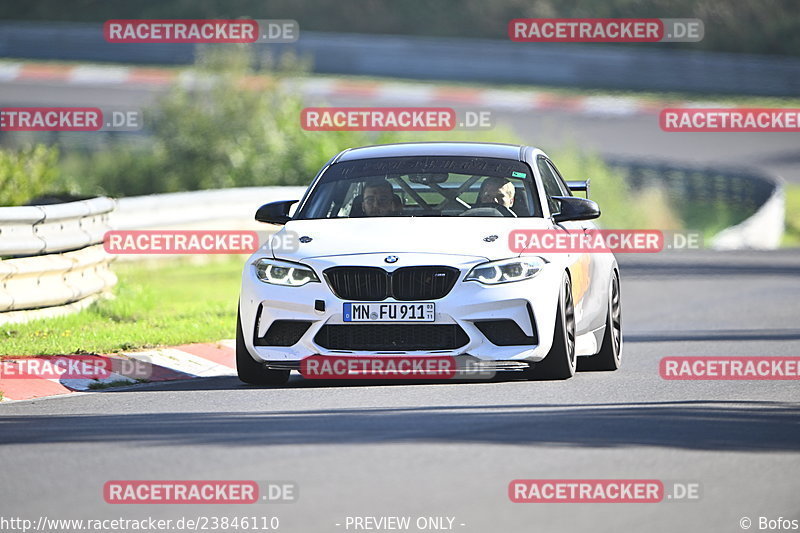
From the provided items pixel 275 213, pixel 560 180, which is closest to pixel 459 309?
pixel 275 213

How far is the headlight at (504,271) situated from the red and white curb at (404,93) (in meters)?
26.5

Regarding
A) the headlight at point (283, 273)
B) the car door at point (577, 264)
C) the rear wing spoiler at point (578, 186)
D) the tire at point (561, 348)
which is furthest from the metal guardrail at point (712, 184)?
Answer: the headlight at point (283, 273)

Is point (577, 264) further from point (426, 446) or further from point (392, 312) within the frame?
point (426, 446)

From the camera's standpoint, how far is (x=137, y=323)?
542 inches

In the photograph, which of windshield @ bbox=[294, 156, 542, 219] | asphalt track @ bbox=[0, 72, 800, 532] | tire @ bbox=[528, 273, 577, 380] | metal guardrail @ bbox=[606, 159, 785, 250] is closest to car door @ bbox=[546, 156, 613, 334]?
tire @ bbox=[528, 273, 577, 380]

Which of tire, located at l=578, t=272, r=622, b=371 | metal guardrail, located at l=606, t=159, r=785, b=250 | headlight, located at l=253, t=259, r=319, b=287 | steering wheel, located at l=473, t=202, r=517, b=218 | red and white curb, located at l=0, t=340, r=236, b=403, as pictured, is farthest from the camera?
metal guardrail, located at l=606, t=159, r=785, b=250

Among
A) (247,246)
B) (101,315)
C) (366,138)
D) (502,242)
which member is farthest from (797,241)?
(502,242)

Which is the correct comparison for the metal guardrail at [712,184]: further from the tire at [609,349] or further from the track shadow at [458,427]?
the track shadow at [458,427]

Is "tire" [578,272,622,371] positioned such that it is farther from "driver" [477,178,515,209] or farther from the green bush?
the green bush

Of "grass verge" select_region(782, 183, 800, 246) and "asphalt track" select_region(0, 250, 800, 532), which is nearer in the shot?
"asphalt track" select_region(0, 250, 800, 532)

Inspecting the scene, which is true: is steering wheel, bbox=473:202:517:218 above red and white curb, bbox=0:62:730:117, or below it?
below

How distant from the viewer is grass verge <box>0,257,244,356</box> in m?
12.2

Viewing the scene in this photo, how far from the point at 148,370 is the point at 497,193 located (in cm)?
276

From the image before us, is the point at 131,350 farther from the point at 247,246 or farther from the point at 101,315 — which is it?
the point at 247,246
